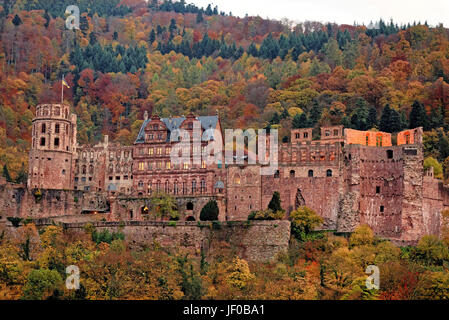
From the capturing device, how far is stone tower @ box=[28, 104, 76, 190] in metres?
96.6

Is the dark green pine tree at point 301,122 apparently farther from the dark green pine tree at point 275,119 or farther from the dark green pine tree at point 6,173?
the dark green pine tree at point 6,173

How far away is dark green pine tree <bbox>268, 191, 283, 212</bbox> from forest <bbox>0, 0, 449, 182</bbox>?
70.5 ft

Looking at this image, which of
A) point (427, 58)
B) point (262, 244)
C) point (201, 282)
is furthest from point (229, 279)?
point (427, 58)

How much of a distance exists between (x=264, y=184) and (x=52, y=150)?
26.4 meters

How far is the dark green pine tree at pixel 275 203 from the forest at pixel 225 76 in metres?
21.5

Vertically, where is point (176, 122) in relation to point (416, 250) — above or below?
above

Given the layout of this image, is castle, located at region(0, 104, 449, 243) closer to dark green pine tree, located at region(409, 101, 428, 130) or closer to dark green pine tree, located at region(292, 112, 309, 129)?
dark green pine tree, located at region(409, 101, 428, 130)

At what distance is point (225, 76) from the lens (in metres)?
164

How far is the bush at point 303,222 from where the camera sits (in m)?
83.1

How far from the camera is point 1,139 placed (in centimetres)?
12344

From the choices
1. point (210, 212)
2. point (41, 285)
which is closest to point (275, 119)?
point (210, 212)

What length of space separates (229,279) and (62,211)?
26.4 meters

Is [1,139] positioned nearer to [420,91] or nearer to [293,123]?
[293,123]
